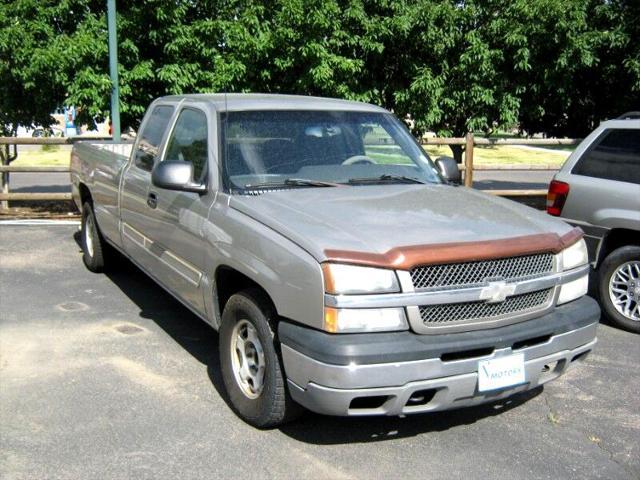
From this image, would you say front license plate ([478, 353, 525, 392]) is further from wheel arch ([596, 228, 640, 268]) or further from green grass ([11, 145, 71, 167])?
green grass ([11, 145, 71, 167])

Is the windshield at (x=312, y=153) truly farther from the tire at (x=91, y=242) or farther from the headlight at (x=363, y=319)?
the tire at (x=91, y=242)

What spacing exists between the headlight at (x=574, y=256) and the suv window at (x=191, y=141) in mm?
2255

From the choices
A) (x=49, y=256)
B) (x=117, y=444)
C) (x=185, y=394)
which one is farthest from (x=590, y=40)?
(x=117, y=444)

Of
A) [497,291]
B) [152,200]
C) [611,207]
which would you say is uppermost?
[152,200]

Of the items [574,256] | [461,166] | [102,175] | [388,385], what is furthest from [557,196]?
[461,166]

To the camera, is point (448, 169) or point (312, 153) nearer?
point (312, 153)

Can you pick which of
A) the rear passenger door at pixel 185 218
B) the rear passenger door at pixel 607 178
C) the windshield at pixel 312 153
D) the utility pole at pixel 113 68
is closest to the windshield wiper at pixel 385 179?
the windshield at pixel 312 153

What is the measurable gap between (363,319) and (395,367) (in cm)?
27

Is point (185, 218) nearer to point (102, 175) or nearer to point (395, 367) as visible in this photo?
point (395, 367)

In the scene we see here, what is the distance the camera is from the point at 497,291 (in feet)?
12.1

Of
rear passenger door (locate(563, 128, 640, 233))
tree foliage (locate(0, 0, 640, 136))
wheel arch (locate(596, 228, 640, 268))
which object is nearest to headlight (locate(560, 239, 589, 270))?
rear passenger door (locate(563, 128, 640, 233))

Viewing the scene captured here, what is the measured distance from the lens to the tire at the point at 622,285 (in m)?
6.22

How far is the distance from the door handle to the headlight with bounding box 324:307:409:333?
7.72 feet

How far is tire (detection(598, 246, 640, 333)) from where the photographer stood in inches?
245
